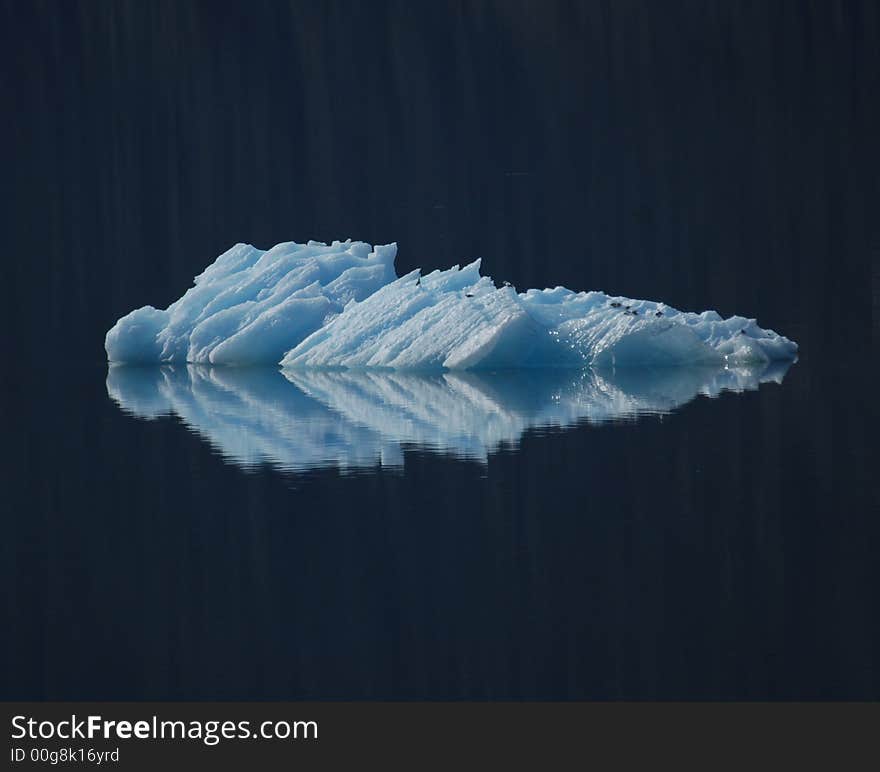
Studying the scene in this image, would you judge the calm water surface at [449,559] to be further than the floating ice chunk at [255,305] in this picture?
No

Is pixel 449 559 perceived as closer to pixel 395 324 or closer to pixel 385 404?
pixel 385 404

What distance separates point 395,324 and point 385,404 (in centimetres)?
662

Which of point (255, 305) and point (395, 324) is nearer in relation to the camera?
point (395, 324)

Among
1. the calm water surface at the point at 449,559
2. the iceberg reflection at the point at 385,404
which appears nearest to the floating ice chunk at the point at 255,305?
the iceberg reflection at the point at 385,404

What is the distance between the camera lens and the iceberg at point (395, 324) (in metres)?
21.8

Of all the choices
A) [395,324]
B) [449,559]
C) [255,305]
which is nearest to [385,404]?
[395,324]

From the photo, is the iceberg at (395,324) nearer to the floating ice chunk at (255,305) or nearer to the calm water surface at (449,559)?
the floating ice chunk at (255,305)

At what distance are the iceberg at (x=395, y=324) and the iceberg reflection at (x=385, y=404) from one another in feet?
1.26

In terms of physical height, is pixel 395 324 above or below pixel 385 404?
above

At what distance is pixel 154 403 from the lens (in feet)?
57.8

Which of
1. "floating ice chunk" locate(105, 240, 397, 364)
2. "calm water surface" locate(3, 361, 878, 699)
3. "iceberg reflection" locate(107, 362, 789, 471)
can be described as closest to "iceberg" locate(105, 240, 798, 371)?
"floating ice chunk" locate(105, 240, 397, 364)

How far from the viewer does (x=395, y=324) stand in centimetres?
2314

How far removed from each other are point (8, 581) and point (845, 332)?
24461mm

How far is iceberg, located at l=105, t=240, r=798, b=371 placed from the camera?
71.6 ft
